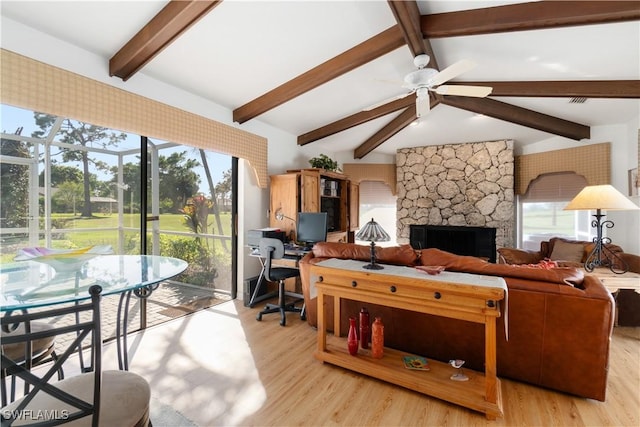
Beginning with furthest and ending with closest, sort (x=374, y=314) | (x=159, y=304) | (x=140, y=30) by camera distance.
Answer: (x=159, y=304), (x=374, y=314), (x=140, y=30)

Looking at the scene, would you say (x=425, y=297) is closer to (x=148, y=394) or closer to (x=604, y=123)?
(x=148, y=394)

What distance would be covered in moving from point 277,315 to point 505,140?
4920 millimetres

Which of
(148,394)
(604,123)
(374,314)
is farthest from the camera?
(604,123)

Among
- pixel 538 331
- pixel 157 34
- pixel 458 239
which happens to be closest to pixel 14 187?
pixel 157 34

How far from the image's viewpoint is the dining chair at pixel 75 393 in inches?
34.6

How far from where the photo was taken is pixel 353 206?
5594 mm

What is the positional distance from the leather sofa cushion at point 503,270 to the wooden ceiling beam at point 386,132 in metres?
→ 2.73

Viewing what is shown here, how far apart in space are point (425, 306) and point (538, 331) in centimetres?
79

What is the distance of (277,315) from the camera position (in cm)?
334

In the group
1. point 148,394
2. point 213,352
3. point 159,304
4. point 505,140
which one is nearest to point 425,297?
point 148,394

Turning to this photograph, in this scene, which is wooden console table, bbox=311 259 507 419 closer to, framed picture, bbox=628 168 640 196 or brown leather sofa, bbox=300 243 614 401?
brown leather sofa, bbox=300 243 614 401

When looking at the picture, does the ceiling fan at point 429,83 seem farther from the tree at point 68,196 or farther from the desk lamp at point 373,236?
the tree at point 68,196

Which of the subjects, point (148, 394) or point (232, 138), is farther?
point (232, 138)

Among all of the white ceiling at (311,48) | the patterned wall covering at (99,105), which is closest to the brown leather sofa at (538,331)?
the white ceiling at (311,48)
